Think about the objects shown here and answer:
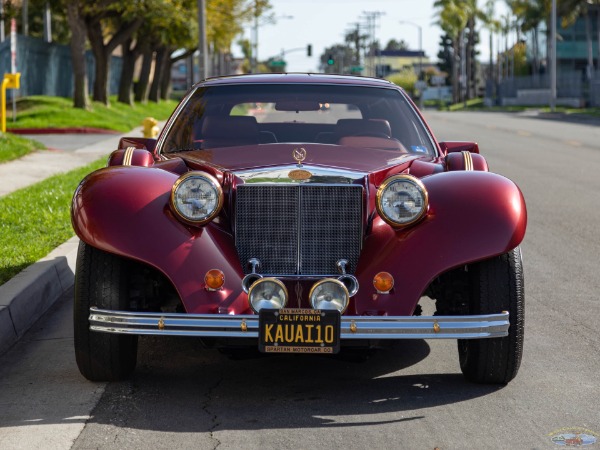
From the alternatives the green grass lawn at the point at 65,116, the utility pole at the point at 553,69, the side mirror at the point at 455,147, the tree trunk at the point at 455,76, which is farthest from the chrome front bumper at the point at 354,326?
the tree trunk at the point at 455,76

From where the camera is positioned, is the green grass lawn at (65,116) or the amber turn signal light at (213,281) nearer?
the amber turn signal light at (213,281)

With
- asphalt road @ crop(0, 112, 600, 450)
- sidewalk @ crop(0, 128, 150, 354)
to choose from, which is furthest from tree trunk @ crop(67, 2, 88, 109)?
asphalt road @ crop(0, 112, 600, 450)

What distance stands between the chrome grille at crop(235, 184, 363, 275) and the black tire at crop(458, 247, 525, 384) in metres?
0.63

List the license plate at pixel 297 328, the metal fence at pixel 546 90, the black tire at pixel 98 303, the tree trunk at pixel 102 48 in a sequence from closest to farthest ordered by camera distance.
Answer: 1. the license plate at pixel 297 328
2. the black tire at pixel 98 303
3. the tree trunk at pixel 102 48
4. the metal fence at pixel 546 90

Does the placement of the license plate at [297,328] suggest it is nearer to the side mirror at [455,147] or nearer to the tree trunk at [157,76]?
the side mirror at [455,147]

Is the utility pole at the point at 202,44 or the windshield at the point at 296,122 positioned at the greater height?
the utility pole at the point at 202,44

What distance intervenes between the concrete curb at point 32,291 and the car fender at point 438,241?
94.2 inches

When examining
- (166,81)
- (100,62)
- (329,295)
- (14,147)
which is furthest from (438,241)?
(166,81)

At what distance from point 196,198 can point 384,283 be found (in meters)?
1.01

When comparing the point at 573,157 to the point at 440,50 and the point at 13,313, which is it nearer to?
the point at 13,313

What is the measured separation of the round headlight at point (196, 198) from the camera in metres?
5.64

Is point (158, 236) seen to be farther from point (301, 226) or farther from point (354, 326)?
point (354, 326)

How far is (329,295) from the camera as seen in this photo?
213 inches

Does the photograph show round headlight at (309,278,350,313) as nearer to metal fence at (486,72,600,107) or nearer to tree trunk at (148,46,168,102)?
tree trunk at (148,46,168,102)
